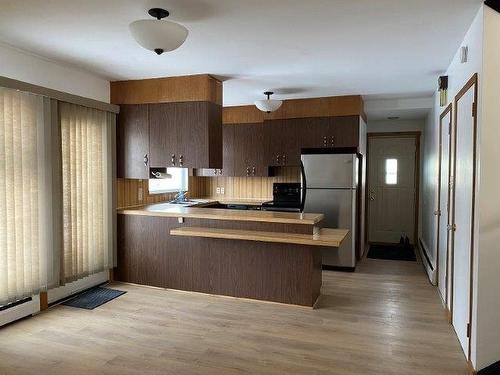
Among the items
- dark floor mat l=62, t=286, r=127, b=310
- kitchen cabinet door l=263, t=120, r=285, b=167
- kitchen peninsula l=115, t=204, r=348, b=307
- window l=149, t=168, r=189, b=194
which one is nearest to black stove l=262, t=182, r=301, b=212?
kitchen cabinet door l=263, t=120, r=285, b=167

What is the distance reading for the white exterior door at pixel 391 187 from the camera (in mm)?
6844

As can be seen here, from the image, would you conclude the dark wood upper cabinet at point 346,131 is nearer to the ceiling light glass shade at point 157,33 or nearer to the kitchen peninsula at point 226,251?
the kitchen peninsula at point 226,251

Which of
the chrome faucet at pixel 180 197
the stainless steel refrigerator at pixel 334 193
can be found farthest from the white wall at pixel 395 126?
the chrome faucet at pixel 180 197

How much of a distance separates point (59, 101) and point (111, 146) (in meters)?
0.84

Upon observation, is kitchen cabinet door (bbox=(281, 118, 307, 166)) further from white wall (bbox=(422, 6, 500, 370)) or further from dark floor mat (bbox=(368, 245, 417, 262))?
white wall (bbox=(422, 6, 500, 370))

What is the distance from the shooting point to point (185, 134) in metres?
4.30

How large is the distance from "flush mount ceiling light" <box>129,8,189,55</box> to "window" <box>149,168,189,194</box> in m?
2.91

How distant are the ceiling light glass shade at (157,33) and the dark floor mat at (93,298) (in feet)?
8.68

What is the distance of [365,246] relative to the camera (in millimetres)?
6844

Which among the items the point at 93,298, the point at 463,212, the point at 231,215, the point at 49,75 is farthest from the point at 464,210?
the point at 49,75

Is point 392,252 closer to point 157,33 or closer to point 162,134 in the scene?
point 162,134

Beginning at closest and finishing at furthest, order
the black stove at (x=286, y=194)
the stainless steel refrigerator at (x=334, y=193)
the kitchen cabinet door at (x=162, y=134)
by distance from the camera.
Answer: the kitchen cabinet door at (x=162, y=134), the stainless steel refrigerator at (x=334, y=193), the black stove at (x=286, y=194)

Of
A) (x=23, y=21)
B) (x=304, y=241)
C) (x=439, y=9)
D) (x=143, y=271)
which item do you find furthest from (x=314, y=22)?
(x=143, y=271)

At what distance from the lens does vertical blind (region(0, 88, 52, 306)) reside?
3160 millimetres
